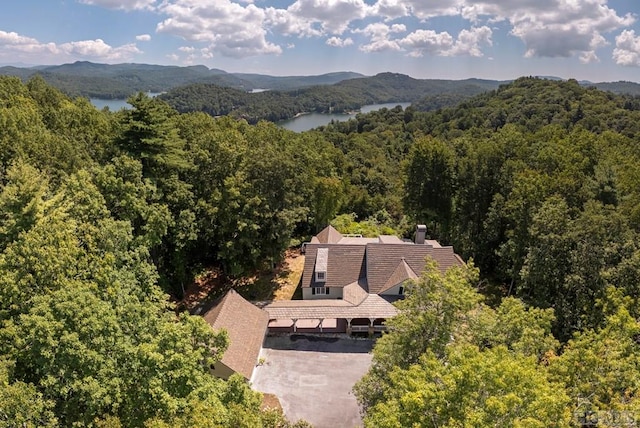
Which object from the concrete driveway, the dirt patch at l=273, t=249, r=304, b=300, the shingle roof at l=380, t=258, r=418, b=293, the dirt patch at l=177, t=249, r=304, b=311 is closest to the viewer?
the concrete driveway

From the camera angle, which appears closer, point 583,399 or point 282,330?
point 583,399

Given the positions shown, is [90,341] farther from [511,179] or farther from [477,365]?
[511,179]

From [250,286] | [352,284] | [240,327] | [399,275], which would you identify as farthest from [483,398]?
[250,286]

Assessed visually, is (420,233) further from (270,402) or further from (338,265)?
(270,402)

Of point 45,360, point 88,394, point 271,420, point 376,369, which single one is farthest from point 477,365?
point 45,360

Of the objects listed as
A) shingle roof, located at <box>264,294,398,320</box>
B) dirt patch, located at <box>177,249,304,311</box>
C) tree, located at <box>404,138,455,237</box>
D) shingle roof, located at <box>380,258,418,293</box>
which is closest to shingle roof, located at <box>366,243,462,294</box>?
shingle roof, located at <box>380,258,418,293</box>

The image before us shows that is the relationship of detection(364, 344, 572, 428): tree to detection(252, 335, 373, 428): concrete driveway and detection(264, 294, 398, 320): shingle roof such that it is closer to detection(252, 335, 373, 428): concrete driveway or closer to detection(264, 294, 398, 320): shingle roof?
detection(252, 335, 373, 428): concrete driveway

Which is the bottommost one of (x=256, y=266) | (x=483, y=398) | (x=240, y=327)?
(x=256, y=266)
